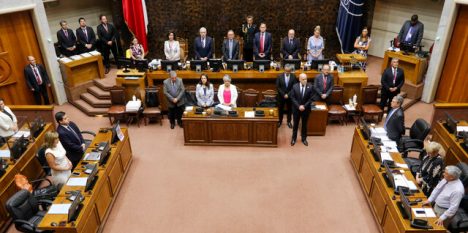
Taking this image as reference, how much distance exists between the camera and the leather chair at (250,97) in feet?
28.8

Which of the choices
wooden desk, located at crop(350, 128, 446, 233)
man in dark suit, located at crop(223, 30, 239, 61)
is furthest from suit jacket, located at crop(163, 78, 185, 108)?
wooden desk, located at crop(350, 128, 446, 233)

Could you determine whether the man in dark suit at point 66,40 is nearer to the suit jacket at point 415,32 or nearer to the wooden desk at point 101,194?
the wooden desk at point 101,194

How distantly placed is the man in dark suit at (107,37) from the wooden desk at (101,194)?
4509 mm

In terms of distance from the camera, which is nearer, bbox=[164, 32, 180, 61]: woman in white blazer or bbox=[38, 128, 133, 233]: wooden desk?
bbox=[38, 128, 133, 233]: wooden desk

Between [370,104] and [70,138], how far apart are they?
677cm

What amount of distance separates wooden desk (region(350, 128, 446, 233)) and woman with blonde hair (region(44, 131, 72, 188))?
5.06m

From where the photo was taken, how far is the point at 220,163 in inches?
303

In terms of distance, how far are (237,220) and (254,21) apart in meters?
7.03

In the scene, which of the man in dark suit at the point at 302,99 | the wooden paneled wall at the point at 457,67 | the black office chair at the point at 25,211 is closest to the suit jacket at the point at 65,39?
the black office chair at the point at 25,211

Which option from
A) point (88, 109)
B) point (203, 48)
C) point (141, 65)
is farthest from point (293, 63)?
point (88, 109)

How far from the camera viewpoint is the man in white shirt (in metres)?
4.94

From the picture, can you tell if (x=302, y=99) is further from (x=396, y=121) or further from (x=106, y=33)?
(x=106, y=33)

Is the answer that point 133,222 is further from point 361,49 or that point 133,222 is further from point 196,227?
point 361,49

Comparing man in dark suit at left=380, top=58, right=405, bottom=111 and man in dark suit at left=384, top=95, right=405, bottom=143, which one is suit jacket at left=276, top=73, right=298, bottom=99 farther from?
man in dark suit at left=384, top=95, right=405, bottom=143
